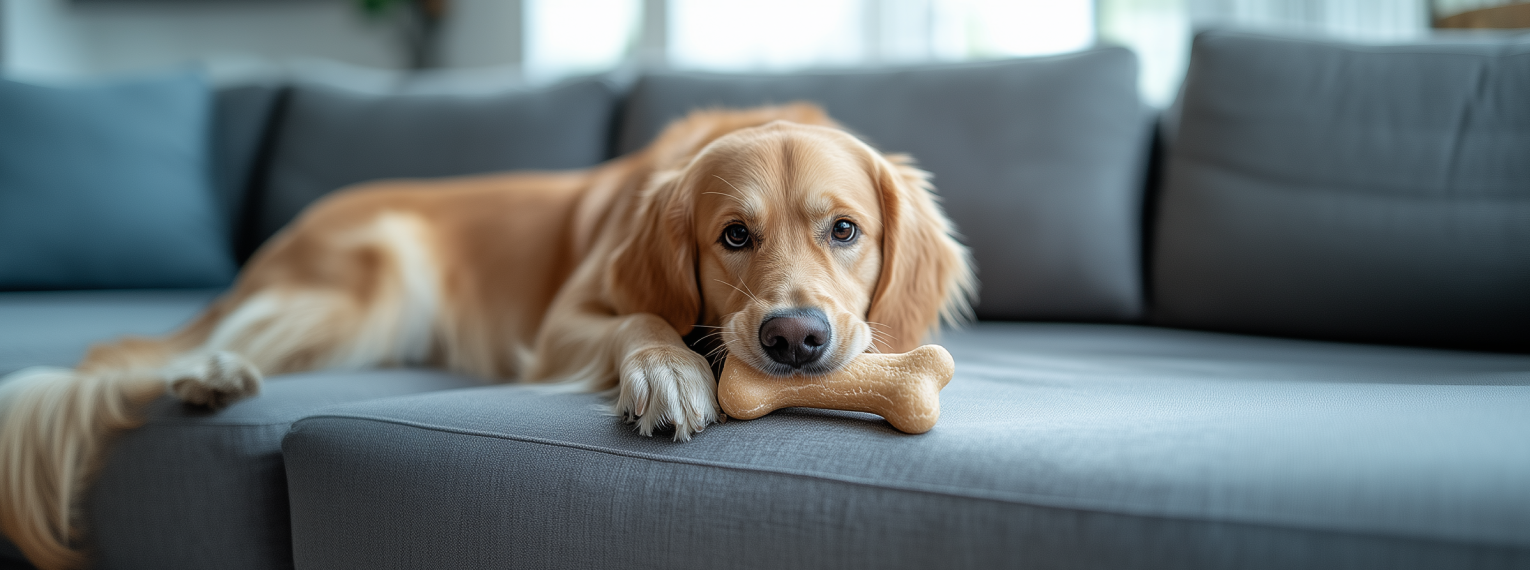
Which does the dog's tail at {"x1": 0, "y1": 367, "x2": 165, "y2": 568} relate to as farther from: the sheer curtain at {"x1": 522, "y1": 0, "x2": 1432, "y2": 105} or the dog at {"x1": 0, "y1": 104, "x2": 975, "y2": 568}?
the sheer curtain at {"x1": 522, "y1": 0, "x2": 1432, "y2": 105}

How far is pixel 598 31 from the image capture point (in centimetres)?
534

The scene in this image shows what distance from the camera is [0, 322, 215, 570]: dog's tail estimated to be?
1.38 meters

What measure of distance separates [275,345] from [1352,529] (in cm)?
208

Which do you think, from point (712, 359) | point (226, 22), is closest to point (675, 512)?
point (712, 359)

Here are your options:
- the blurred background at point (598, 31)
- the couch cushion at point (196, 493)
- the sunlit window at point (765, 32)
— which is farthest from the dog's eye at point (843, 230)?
the sunlit window at point (765, 32)

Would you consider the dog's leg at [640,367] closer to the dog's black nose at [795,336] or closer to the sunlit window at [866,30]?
the dog's black nose at [795,336]

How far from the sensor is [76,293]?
2.56 m

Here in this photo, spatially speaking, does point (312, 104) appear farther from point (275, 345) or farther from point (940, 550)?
point (940, 550)

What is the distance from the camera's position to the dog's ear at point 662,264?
4.89 ft

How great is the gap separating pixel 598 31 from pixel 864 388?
15.7 feet

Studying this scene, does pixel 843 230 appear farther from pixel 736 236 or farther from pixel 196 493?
pixel 196 493

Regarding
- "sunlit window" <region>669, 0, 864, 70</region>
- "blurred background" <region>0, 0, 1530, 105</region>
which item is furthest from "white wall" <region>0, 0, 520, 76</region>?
"sunlit window" <region>669, 0, 864, 70</region>

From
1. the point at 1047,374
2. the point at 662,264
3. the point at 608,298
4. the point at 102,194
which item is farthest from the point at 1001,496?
the point at 102,194

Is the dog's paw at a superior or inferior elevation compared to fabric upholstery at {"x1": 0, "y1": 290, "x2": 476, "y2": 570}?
superior
